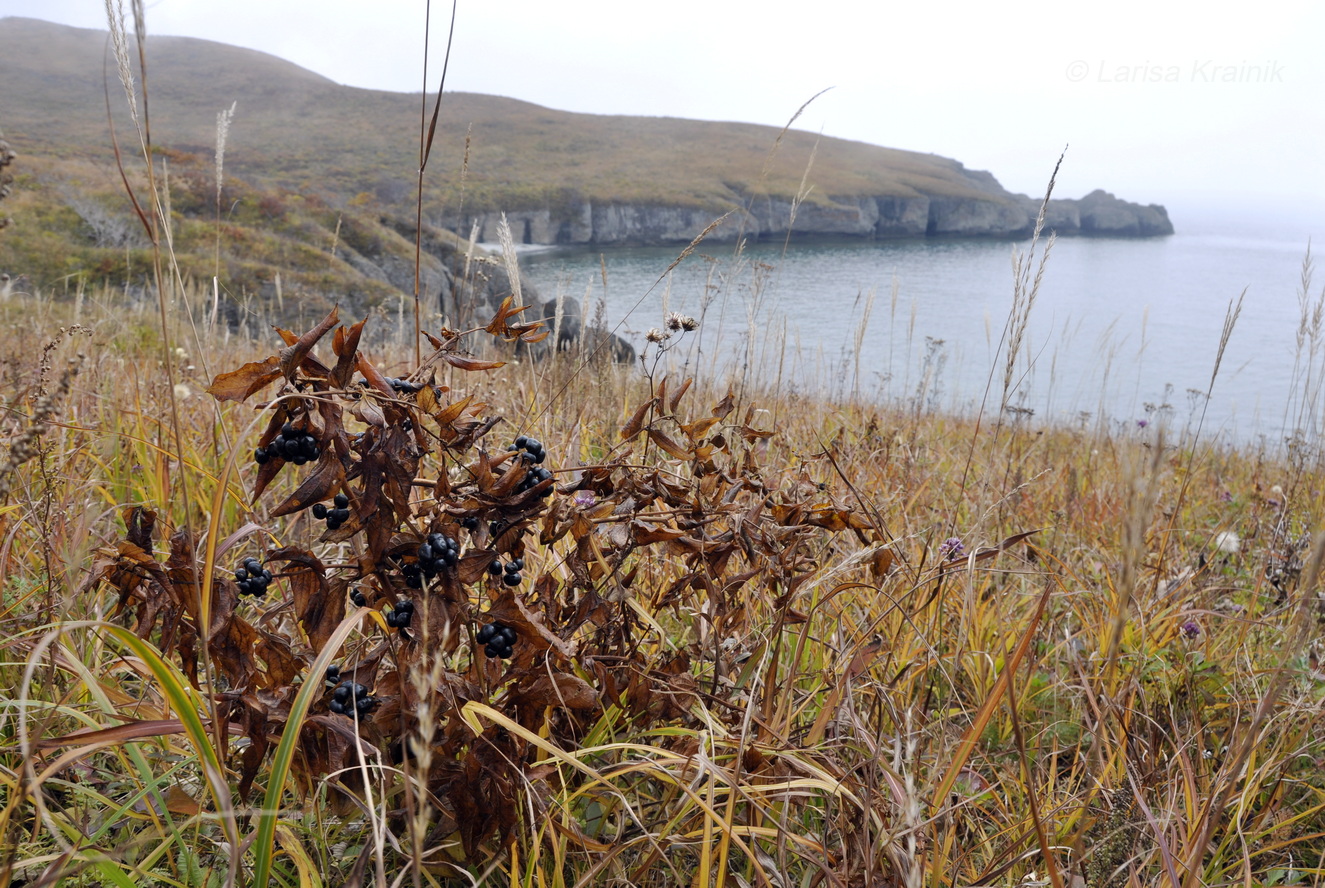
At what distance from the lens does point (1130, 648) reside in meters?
2.00

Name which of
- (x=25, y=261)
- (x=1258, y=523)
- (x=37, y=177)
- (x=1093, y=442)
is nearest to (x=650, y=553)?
(x=1258, y=523)

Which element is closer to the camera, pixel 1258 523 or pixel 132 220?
pixel 1258 523

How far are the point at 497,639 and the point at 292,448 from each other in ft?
1.24

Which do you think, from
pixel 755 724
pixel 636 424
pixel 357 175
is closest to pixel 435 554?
pixel 636 424

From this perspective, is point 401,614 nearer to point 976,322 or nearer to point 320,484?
point 320,484

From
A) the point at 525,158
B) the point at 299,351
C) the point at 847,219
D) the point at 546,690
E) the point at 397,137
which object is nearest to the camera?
the point at 299,351

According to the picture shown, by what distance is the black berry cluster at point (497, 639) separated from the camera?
1.03 m

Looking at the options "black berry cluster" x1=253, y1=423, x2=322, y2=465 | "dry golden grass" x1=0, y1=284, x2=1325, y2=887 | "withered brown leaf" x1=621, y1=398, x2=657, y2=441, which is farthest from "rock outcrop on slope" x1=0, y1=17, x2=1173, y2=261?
"black berry cluster" x1=253, y1=423, x2=322, y2=465

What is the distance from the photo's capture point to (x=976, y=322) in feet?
79.4

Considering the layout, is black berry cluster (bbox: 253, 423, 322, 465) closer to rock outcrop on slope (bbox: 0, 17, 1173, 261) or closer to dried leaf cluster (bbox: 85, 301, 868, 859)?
dried leaf cluster (bbox: 85, 301, 868, 859)

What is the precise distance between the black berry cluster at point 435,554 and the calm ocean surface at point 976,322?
4.17 ft

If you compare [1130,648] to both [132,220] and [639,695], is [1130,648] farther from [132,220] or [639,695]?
[132,220]

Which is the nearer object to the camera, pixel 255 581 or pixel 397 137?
pixel 255 581

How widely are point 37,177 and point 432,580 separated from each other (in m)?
28.1
